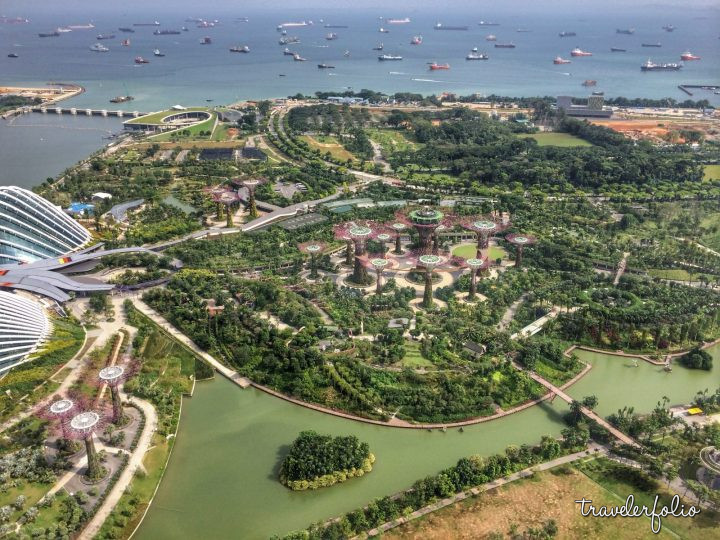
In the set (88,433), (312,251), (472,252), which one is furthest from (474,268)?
(88,433)

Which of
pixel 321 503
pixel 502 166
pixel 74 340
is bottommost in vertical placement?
pixel 321 503

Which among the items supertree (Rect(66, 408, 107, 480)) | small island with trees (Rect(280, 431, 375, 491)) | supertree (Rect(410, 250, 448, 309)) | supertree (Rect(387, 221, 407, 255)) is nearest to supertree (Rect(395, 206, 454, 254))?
supertree (Rect(387, 221, 407, 255))

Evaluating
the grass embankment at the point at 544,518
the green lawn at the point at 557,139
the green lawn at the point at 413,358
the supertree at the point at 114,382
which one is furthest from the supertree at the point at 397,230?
the green lawn at the point at 557,139

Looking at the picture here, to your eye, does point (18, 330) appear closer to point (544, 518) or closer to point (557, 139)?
point (544, 518)

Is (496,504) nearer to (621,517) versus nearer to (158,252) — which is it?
(621,517)

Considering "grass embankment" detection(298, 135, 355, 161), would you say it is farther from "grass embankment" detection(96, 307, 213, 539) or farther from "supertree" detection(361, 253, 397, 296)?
"grass embankment" detection(96, 307, 213, 539)

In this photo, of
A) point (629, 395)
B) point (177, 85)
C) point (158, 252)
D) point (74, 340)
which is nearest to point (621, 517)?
point (629, 395)

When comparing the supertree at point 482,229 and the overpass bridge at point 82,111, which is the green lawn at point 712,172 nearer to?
the supertree at point 482,229
